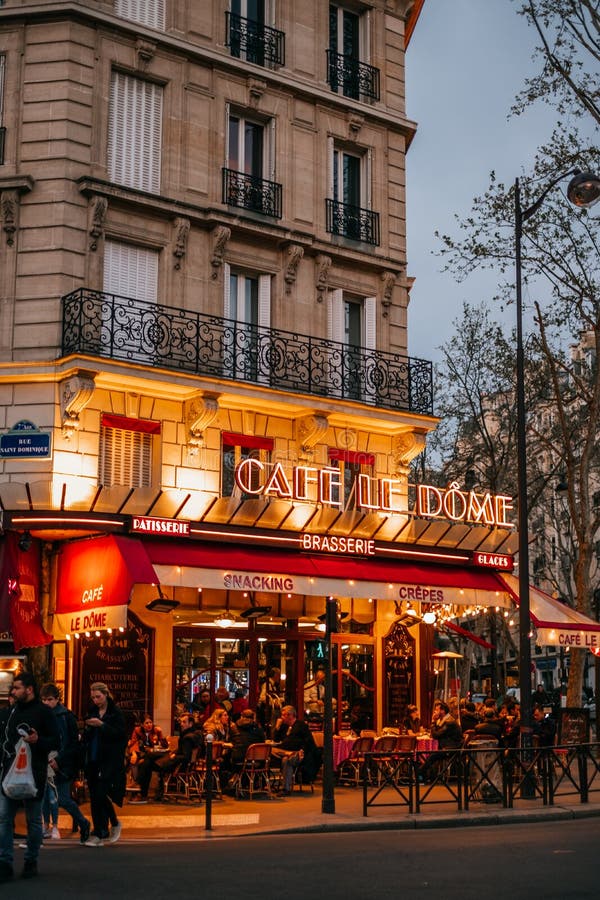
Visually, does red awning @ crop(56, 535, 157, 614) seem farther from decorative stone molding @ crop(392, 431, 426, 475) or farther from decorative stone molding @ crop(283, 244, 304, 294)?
decorative stone molding @ crop(392, 431, 426, 475)

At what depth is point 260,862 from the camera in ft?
37.0

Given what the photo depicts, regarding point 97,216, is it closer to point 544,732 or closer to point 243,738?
point 243,738

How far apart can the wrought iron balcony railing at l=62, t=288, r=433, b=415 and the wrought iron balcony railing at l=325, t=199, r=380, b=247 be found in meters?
2.25

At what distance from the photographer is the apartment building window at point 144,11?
20.8m

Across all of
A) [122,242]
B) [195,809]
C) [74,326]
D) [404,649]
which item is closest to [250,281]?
[122,242]

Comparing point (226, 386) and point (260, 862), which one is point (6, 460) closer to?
point (226, 386)

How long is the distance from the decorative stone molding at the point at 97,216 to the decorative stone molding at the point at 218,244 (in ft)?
7.01

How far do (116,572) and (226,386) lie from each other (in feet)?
12.9

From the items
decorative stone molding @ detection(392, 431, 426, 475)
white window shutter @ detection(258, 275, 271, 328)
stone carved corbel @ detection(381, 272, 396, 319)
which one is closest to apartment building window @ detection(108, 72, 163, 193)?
white window shutter @ detection(258, 275, 271, 328)

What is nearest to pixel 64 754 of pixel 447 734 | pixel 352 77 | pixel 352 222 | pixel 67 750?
pixel 67 750

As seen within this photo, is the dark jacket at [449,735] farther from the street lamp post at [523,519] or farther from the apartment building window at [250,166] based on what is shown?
the apartment building window at [250,166]

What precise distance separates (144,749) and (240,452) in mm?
5646

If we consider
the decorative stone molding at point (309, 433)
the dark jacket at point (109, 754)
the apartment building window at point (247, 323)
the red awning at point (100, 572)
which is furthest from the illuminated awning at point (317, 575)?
the dark jacket at point (109, 754)

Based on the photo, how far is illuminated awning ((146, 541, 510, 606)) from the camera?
744 inches
